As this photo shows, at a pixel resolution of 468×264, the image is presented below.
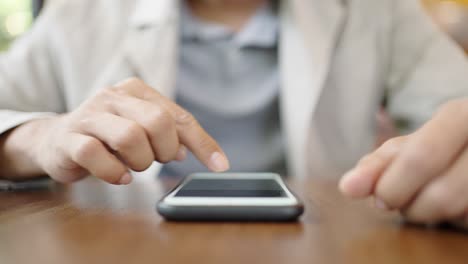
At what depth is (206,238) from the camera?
0.19m

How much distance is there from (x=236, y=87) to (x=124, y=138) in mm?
337

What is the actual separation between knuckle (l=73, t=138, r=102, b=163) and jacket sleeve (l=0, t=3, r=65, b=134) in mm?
280

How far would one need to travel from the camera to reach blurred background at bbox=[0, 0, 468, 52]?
0.90 m

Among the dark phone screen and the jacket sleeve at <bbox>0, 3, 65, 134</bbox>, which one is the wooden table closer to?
the dark phone screen

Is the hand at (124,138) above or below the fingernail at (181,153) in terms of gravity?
above

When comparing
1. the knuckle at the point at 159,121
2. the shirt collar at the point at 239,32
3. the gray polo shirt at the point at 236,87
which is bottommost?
the gray polo shirt at the point at 236,87

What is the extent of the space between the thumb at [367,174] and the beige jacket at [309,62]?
315mm

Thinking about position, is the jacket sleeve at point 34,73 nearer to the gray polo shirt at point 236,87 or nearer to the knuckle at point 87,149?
the gray polo shirt at point 236,87

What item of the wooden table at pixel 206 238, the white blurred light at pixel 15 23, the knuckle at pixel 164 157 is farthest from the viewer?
the white blurred light at pixel 15 23

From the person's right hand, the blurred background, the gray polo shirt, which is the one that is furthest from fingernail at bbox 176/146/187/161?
the blurred background

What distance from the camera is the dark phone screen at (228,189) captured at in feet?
0.77

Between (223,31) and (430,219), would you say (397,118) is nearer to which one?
(223,31)

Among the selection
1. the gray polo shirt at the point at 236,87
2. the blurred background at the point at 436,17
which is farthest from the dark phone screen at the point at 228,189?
the blurred background at the point at 436,17

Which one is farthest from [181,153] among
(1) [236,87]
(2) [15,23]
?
(2) [15,23]
